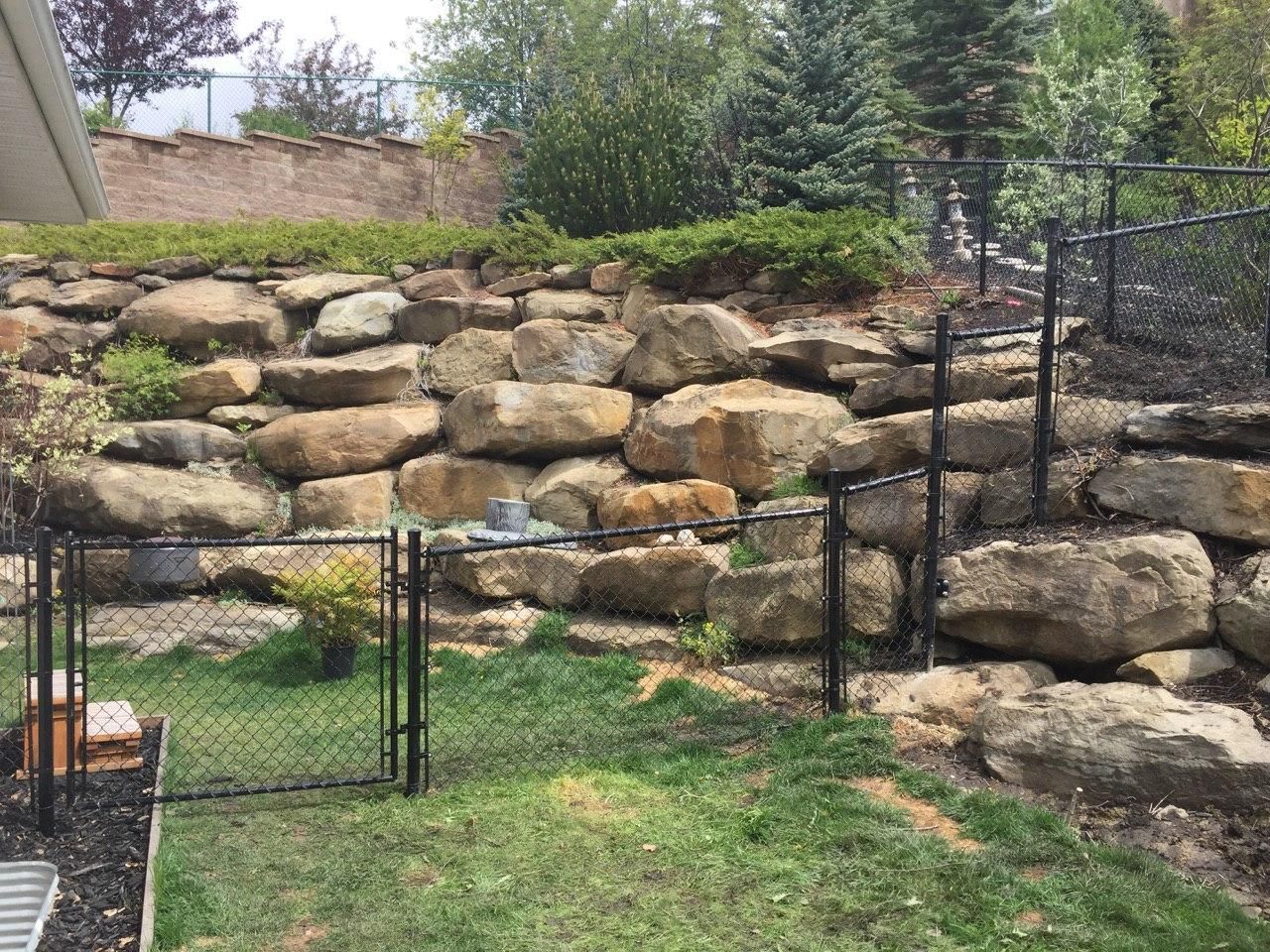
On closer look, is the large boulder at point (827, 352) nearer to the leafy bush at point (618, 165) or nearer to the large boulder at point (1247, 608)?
the leafy bush at point (618, 165)

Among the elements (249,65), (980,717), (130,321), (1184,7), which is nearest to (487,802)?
(980,717)

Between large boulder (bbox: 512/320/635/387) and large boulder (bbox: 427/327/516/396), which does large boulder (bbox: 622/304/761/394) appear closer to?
large boulder (bbox: 512/320/635/387)

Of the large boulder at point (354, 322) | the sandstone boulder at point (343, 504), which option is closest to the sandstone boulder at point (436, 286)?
the large boulder at point (354, 322)

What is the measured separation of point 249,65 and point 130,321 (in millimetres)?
12993

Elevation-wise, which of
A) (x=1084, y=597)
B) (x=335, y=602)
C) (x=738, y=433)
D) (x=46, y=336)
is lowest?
(x=335, y=602)

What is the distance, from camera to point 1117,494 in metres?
6.71

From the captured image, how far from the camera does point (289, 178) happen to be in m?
15.8

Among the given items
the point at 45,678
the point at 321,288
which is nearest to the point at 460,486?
the point at 321,288

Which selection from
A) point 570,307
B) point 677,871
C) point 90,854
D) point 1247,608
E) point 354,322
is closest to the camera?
point 677,871

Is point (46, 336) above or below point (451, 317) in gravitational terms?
below

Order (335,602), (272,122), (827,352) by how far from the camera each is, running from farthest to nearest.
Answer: (272,122)
(827,352)
(335,602)

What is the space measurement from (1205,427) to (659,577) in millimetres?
3786

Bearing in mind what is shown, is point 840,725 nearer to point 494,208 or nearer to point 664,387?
point 664,387

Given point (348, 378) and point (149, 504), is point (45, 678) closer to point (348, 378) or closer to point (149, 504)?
point (149, 504)
